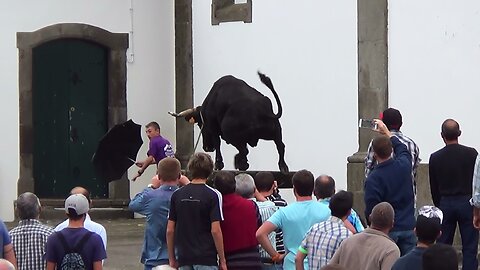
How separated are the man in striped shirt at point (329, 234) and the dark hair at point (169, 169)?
138 cm

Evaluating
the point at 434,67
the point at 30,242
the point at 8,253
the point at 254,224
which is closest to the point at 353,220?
the point at 254,224

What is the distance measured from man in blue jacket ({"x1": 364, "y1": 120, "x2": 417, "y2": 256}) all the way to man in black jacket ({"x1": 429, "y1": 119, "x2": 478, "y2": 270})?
1069 mm

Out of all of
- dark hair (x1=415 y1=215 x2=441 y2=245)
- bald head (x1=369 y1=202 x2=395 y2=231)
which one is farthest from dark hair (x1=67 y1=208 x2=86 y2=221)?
dark hair (x1=415 y1=215 x2=441 y2=245)

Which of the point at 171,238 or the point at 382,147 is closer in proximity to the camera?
the point at 171,238

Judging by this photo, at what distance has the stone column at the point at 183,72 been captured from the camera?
54.9 ft

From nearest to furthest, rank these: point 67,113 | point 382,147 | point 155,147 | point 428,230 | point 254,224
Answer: point 428,230 → point 254,224 → point 382,147 → point 155,147 → point 67,113

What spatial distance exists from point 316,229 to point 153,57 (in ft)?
33.9

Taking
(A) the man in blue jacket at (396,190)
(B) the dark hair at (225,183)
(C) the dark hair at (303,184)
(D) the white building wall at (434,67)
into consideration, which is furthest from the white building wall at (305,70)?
(C) the dark hair at (303,184)

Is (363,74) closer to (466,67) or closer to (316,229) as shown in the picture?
(466,67)

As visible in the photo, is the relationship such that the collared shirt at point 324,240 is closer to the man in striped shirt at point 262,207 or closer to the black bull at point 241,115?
the man in striped shirt at point 262,207

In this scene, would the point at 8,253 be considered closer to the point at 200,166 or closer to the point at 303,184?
the point at 200,166

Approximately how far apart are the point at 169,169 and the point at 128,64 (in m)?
9.08

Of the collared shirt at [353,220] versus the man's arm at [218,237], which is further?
the man's arm at [218,237]

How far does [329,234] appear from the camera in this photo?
6.98 metres
